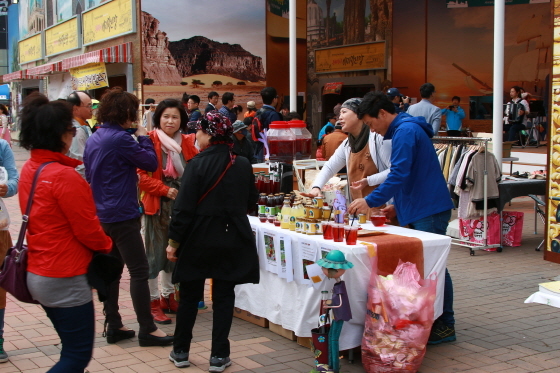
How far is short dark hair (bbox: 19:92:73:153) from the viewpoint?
3416 millimetres

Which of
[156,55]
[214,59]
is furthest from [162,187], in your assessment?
[214,59]

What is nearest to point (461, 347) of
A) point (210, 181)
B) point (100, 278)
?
point (210, 181)

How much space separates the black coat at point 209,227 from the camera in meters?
4.33

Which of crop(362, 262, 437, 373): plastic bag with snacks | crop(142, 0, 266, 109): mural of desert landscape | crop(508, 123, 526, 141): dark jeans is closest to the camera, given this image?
crop(362, 262, 437, 373): plastic bag with snacks

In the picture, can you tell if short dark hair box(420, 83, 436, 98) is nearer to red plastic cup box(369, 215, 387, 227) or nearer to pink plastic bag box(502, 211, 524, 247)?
pink plastic bag box(502, 211, 524, 247)

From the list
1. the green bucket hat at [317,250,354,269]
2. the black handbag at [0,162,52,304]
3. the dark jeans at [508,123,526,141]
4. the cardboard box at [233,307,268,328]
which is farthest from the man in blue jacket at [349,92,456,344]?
the dark jeans at [508,123,526,141]

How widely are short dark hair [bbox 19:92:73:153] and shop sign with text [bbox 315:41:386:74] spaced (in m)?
16.5

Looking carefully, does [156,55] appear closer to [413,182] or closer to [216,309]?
[413,182]

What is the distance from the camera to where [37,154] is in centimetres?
345

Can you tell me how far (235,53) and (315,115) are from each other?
3734 millimetres

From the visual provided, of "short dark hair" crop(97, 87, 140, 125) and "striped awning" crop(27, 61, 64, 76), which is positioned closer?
"short dark hair" crop(97, 87, 140, 125)

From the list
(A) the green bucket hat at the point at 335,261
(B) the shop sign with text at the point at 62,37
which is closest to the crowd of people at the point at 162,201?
(A) the green bucket hat at the point at 335,261

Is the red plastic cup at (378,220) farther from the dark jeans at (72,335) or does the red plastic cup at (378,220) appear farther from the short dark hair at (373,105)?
the dark jeans at (72,335)

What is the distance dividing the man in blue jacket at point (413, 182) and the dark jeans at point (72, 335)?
2.15m
